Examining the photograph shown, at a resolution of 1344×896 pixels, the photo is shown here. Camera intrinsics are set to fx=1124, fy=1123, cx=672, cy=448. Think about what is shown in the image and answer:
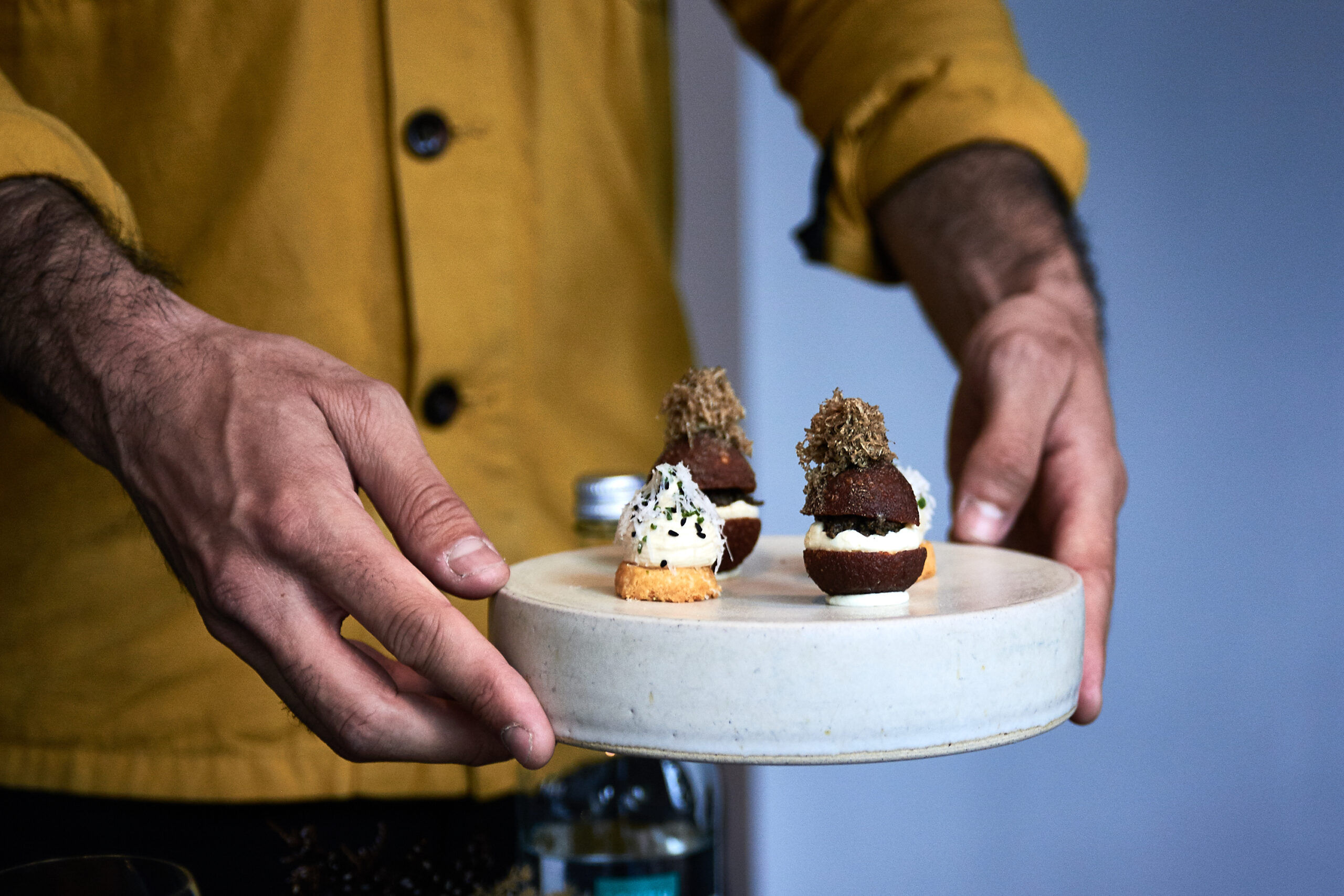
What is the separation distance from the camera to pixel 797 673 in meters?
0.61

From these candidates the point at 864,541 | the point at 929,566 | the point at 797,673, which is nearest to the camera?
the point at 797,673

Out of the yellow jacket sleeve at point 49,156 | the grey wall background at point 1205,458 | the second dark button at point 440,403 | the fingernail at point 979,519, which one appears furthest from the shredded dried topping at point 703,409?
the grey wall background at point 1205,458

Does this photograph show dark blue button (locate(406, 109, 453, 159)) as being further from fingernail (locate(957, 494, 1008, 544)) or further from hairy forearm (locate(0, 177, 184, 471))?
fingernail (locate(957, 494, 1008, 544))

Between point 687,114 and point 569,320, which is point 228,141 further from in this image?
point 687,114

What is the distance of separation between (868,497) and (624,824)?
669mm

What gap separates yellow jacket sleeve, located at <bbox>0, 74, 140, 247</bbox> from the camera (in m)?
0.83

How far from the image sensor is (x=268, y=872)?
1.08 meters

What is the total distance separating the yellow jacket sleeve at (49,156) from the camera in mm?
831

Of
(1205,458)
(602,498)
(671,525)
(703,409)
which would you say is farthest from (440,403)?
(1205,458)

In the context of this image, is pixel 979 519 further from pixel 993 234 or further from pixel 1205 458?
pixel 1205 458

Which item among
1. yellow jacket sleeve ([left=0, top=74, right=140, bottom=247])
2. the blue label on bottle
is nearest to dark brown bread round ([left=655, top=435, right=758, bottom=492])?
the blue label on bottle

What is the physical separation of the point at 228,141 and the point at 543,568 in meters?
0.63

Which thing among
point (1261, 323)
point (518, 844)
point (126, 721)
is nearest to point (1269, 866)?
point (1261, 323)

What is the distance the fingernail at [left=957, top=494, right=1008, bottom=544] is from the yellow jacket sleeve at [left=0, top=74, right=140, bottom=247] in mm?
728
